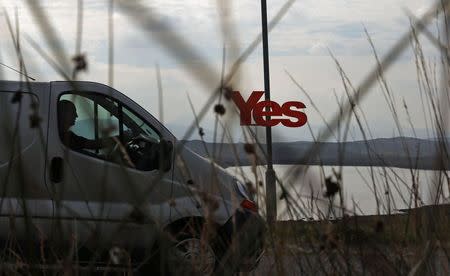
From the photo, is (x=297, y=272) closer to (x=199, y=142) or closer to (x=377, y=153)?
(x=377, y=153)

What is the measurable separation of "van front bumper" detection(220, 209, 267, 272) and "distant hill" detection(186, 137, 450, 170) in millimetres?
156

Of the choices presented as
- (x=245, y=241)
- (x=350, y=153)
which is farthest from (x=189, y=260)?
(x=350, y=153)

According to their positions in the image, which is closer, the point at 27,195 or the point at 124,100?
the point at 27,195

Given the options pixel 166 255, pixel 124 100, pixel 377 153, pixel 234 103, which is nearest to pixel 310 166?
pixel 234 103

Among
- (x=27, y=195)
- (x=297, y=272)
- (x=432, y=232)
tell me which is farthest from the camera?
(x=297, y=272)

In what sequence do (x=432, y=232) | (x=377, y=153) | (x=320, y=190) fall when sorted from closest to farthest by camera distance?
(x=320, y=190) < (x=432, y=232) < (x=377, y=153)

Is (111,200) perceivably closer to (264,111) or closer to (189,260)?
(189,260)

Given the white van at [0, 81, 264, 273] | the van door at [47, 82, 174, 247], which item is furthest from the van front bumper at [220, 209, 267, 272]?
the van door at [47, 82, 174, 247]

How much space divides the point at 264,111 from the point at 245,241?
473 mm

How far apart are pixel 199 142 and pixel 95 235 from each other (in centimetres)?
33

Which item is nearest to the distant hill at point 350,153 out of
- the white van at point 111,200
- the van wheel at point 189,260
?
the white van at point 111,200

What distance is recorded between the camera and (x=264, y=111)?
1.82 metres

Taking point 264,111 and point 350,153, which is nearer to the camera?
point 264,111

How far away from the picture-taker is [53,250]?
2.19 meters
